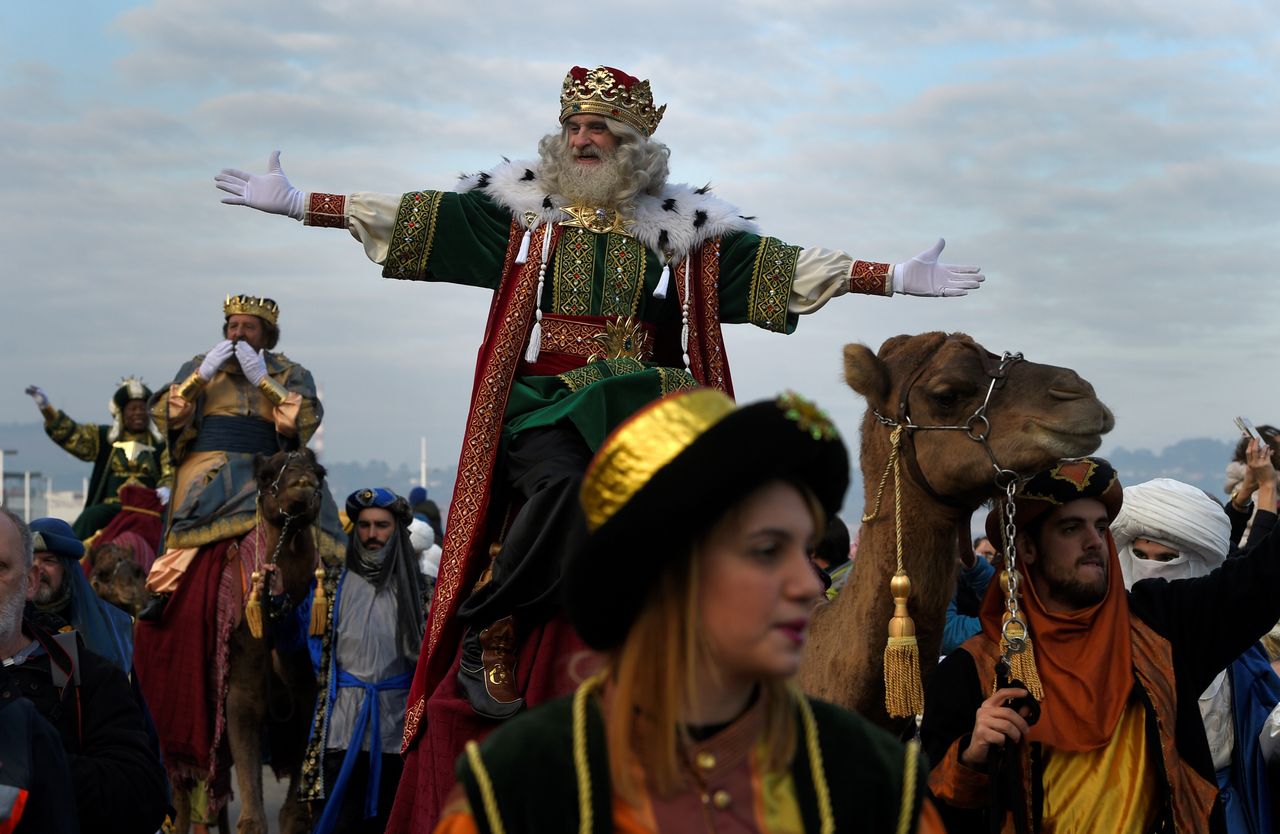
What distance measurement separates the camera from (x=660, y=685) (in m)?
2.51

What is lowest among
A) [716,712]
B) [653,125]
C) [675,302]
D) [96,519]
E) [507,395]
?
[96,519]

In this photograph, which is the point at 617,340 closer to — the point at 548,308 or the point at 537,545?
the point at 548,308

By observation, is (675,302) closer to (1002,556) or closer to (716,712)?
(1002,556)

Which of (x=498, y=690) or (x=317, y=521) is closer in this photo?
(x=498, y=690)

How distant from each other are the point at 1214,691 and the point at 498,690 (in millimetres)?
2714

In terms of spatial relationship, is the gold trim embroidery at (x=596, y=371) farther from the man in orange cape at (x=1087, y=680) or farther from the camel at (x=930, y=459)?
the man in orange cape at (x=1087, y=680)

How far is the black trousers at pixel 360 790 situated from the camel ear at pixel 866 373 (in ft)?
16.8

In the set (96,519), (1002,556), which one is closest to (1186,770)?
(1002,556)

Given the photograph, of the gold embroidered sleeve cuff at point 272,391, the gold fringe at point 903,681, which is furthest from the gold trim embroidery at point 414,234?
the gold embroidered sleeve cuff at point 272,391

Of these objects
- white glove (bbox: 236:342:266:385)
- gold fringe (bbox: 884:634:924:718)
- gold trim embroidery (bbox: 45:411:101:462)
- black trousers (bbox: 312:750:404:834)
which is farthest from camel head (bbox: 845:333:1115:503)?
gold trim embroidery (bbox: 45:411:101:462)

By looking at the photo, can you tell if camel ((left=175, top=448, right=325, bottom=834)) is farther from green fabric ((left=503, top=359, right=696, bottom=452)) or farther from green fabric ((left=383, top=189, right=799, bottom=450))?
green fabric ((left=503, top=359, right=696, bottom=452))

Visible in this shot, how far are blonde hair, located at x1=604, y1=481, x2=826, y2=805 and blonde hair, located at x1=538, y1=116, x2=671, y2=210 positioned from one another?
407cm

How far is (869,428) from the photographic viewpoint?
542cm

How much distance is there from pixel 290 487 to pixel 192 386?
5.06 ft
